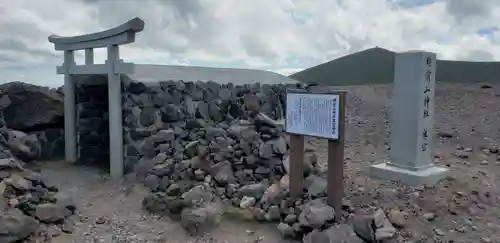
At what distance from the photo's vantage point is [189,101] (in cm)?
728

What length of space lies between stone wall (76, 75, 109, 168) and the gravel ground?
57 centimetres

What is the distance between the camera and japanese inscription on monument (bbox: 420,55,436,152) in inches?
208

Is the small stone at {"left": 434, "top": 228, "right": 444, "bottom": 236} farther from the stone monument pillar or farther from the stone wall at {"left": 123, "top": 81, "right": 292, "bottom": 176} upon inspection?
the stone wall at {"left": 123, "top": 81, "right": 292, "bottom": 176}

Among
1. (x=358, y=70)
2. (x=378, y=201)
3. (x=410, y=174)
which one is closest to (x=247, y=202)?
(x=378, y=201)

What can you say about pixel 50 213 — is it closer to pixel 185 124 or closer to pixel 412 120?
pixel 185 124

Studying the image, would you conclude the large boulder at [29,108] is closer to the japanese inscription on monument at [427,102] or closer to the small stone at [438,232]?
the japanese inscription on monument at [427,102]

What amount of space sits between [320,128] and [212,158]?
1981mm

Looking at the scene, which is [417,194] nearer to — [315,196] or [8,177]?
[315,196]

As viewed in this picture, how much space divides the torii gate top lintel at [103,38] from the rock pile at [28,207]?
2.17m

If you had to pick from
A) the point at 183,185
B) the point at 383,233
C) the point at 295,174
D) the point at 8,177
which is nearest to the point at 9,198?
the point at 8,177

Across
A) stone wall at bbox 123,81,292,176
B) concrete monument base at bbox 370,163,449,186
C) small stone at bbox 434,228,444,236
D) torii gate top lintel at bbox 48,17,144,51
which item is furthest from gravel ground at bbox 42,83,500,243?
torii gate top lintel at bbox 48,17,144,51

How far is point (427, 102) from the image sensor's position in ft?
17.6

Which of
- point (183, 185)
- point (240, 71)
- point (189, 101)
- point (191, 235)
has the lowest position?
point (191, 235)

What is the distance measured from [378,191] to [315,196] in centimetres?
76
